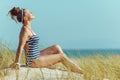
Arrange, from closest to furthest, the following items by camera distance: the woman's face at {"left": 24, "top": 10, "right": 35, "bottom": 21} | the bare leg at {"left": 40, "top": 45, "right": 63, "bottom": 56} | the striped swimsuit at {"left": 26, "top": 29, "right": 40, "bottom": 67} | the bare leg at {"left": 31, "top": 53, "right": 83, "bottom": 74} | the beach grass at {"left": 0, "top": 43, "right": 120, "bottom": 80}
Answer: the beach grass at {"left": 0, "top": 43, "right": 120, "bottom": 80}
the bare leg at {"left": 31, "top": 53, "right": 83, "bottom": 74}
the striped swimsuit at {"left": 26, "top": 29, "right": 40, "bottom": 67}
the woman's face at {"left": 24, "top": 10, "right": 35, "bottom": 21}
the bare leg at {"left": 40, "top": 45, "right": 63, "bottom": 56}

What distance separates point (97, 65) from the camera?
6.26 metres

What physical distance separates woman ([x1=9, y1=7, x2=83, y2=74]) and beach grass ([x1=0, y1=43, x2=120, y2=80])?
0.51ft

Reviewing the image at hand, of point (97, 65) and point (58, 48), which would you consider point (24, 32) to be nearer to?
point (58, 48)

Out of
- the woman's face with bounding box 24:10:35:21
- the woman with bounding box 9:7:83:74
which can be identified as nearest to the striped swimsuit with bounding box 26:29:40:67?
the woman with bounding box 9:7:83:74

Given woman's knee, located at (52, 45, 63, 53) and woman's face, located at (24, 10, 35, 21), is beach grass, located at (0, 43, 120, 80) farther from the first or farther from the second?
woman's face, located at (24, 10, 35, 21)

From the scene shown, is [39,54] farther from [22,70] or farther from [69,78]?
[69,78]

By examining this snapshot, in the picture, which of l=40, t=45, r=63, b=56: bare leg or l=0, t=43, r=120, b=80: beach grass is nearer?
l=0, t=43, r=120, b=80: beach grass

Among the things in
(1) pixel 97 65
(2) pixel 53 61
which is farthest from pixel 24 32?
(1) pixel 97 65

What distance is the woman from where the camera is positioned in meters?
6.42

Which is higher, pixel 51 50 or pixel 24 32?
pixel 24 32

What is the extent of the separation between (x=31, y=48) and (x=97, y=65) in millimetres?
982

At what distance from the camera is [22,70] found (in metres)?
5.94

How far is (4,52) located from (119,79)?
2.13m

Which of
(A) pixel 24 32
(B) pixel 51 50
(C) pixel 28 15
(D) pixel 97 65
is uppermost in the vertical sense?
(C) pixel 28 15
